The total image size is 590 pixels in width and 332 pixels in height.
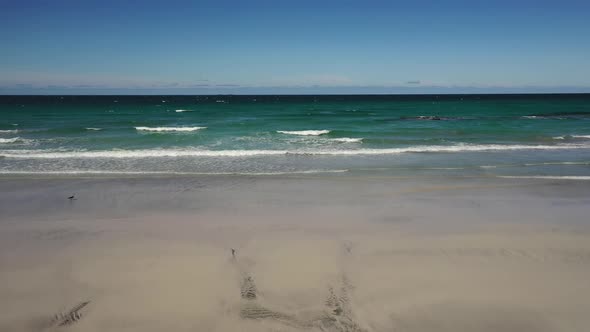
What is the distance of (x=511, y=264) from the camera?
6043 millimetres

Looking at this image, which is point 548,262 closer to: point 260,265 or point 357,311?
point 357,311

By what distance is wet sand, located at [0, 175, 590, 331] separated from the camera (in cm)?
473

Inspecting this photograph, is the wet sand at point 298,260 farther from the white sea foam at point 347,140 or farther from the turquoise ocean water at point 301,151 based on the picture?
the white sea foam at point 347,140

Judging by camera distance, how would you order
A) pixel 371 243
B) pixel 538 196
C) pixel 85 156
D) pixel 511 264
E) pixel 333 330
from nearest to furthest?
pixel 333 330 < pixel 511 264 < pixel 371 243 < pixel 538 196 < pixel 85 156

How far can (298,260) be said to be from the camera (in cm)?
621

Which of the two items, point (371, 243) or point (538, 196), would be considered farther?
point (538, 196)

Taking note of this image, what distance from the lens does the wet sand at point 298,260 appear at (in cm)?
473

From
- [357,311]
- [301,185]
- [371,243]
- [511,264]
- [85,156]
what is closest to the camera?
[357,311]

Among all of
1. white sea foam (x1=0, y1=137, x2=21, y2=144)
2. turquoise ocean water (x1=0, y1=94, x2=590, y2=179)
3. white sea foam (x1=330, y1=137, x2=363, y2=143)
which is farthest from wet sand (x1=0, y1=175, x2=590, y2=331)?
white sea foam (x1=0, y1=137, x2=21, y2=144)

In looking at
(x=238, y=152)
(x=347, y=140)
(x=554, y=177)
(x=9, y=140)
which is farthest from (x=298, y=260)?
(x=9, y=140)

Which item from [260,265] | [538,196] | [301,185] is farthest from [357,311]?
[538,196]

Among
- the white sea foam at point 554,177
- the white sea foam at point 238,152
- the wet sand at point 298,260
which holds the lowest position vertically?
the wet sand at point 298,260

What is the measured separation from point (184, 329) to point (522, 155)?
17.5 meters

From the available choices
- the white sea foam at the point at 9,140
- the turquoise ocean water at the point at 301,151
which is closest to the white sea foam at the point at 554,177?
the turquoise ocean water at the point at 301,151
